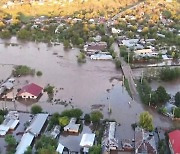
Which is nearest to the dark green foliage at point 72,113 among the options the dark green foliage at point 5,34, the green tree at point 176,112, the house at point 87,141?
the house at point 87,141

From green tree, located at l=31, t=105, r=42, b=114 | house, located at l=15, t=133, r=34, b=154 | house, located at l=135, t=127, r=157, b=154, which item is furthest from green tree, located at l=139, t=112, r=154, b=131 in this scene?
green tree, located at l=31, t=105, r=42, b=114

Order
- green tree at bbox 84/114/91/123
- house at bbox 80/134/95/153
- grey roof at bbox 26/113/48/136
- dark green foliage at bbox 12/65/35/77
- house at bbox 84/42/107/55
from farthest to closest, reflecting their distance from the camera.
→ house at bbox 84/42/107/55
dark green foliage at bbox 12/65/35/77
green tree at bbox 84/114/91/123
grey roof at bbox 26/113/48/136
house at bbox 80/134/95/153

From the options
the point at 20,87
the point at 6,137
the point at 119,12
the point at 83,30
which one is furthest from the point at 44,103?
the point at 119,12

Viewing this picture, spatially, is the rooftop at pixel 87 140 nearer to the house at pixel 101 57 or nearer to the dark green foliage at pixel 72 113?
the dark green foliage at pixel 72 113

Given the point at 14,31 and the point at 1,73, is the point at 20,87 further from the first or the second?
the point at 14,31

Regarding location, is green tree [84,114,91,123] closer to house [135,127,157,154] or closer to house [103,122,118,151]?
house [103,122,118,151]

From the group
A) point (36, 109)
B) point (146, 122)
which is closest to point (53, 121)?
point (36, 109)
